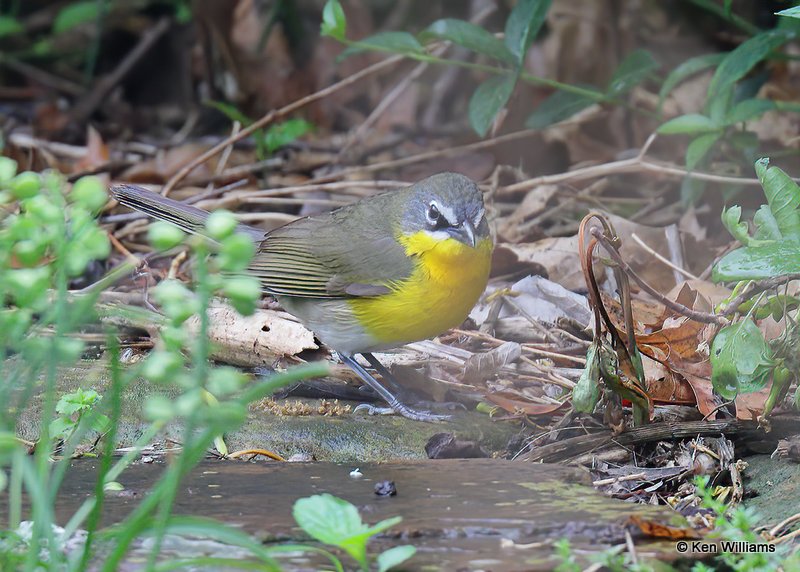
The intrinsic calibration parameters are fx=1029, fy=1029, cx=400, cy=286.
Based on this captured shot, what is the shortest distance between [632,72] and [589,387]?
3121 mm

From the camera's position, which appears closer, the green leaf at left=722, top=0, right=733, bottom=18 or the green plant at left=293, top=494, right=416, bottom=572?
the green plant at left=293, top=494, right=416, bottom=572

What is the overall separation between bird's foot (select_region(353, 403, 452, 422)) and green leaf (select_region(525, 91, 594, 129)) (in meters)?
2.41

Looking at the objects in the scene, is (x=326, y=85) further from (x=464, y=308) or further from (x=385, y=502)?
(x=385, y=502)

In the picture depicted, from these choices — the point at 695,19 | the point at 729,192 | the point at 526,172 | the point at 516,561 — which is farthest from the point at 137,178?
the point at 516,561

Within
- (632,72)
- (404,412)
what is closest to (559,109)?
(632,72)

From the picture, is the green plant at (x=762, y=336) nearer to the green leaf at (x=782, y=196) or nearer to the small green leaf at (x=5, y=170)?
the green leaf at (x=782, y=196)

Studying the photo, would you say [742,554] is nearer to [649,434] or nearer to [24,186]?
[649,434]

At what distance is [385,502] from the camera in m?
3.14

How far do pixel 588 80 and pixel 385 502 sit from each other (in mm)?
5411

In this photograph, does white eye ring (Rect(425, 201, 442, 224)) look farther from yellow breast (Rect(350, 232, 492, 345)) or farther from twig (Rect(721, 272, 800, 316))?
twig (Rect(721, 272, 800, 316))

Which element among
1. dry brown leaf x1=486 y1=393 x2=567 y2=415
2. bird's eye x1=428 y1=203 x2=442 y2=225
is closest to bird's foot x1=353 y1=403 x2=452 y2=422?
dry brown leaf x1=486 y1=393 x2=567 y2=415

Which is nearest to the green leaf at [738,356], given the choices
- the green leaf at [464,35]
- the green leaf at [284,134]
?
the green leaf at [464,35]

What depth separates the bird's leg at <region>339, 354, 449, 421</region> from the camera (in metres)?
4.41

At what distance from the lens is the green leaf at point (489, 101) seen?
5895 millimetres
